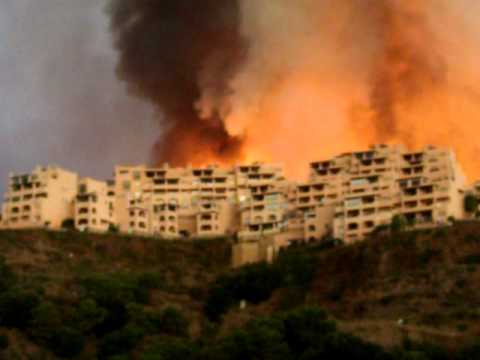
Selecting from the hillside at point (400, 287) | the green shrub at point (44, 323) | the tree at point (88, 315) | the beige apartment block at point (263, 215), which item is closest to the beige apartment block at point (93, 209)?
the beige apartment block at point (263, 215)

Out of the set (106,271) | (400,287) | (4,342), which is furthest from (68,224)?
(400,287)

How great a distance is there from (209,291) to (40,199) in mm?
18986

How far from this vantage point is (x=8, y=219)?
12525cm

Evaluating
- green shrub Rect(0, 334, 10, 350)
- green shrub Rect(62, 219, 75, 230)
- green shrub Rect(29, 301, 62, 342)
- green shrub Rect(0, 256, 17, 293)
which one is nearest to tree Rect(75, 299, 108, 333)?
green shrub Rect(29, 301, 62, 342)

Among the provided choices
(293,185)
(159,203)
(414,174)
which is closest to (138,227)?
(159,203)

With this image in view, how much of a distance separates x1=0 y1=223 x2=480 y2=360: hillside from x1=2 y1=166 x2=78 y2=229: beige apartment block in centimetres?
429

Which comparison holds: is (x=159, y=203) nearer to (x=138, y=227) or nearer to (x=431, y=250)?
(x=138, y=227)

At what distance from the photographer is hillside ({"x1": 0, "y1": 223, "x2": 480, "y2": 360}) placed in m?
99.2

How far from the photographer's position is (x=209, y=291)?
11450cm

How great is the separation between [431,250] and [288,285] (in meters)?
11.1

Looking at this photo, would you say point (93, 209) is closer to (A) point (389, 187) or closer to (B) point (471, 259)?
(A) point (389, 187)

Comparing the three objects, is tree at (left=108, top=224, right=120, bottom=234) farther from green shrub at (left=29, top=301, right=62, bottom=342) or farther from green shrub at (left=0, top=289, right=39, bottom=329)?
green shrub at (left=29, top=301, right=62, bottom=342)

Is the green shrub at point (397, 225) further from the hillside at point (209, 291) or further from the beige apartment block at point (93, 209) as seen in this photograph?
the beige apartment block at point (93, 209)

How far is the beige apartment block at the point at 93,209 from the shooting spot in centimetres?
12535
